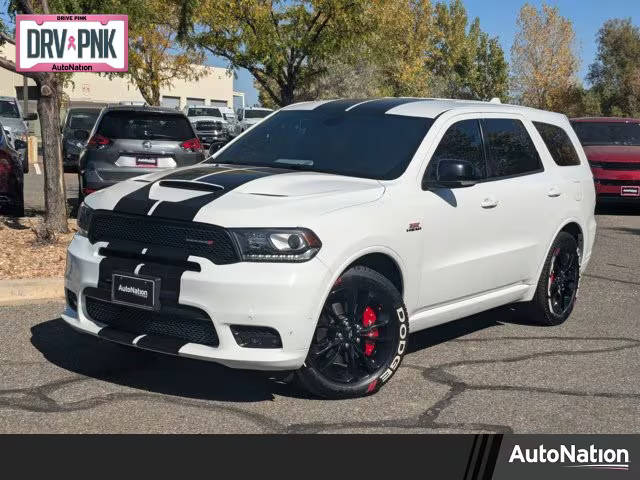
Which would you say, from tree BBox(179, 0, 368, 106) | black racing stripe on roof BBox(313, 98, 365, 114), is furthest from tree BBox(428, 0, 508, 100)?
black racing stripe on roof BBox(313, 98, 365, 114)

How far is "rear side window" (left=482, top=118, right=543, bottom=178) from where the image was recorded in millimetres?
7379

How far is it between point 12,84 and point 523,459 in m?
70.9

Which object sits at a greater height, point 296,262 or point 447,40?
point 447,40

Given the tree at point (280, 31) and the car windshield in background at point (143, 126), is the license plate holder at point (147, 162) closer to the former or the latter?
the car windshield in background at point (143, 126)

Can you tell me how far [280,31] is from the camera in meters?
27.2

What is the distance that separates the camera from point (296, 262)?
5.43 m

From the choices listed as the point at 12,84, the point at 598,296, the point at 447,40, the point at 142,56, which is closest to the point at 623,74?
the point at 447,40

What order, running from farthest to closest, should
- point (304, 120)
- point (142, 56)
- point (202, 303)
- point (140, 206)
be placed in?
point (142, 56)
point (304, 120)
point (140, 206)
point (202, 303)

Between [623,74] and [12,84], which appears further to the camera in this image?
[12,84]

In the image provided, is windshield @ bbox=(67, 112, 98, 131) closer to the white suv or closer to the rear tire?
the white suv

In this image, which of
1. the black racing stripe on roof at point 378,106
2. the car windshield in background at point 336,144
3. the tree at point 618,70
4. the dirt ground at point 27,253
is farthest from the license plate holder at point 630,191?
the tree at point 618,70

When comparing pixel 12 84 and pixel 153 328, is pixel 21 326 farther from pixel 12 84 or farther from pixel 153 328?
pixel 12 84

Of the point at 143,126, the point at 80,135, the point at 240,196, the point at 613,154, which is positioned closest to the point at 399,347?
the point at 240,196

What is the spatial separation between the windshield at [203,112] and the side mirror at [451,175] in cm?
3880
